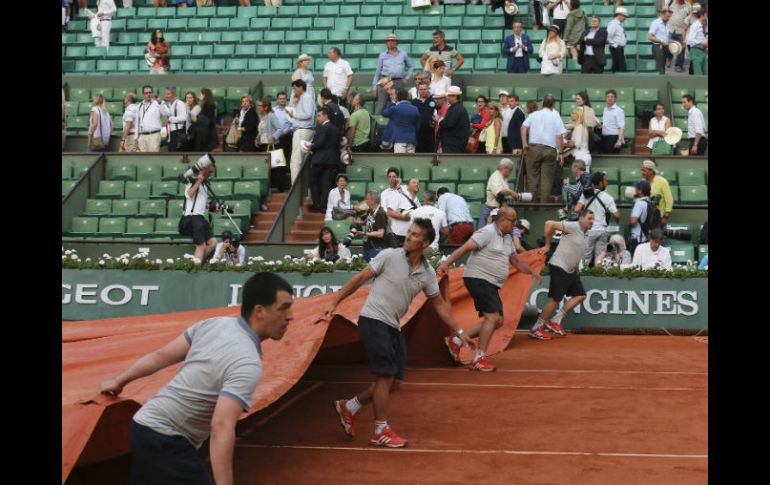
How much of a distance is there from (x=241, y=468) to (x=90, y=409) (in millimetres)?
2367

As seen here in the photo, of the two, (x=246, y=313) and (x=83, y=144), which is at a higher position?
(x=83, y=144)

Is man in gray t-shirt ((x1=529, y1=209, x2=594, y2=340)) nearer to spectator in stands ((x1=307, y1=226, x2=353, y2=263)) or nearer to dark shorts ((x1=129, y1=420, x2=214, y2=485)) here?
spectator in stands ((x1=307, y1=226, x2=353, y2=263))

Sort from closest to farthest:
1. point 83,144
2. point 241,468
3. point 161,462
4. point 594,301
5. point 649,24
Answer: point 161,462 → point 241,468 → point 594,301 → point 83,144 → point 649,24

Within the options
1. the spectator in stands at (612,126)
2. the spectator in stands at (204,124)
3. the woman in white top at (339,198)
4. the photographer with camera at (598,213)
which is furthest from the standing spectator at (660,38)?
the spectator in stands at (204,124)

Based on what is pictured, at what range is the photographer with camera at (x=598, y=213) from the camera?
18.8 metres

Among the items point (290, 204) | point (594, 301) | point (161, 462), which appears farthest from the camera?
point (290, 204)

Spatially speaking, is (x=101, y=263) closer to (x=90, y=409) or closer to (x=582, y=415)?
(x=582, y=415)

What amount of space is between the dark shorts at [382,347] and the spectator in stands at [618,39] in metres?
16.9

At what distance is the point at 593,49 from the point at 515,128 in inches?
171

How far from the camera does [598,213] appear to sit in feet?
62.7

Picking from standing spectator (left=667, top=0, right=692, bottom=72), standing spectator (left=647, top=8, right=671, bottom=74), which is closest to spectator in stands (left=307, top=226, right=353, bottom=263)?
standing spectator (left=647, top=8, right=671, bottom=74)

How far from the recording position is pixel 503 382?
45.6 ft

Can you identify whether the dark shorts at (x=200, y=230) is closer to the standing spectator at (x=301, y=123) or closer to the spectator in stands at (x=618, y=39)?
the standing spectator at (x=301, y=123)

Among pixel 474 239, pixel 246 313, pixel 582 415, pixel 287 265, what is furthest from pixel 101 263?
pixel 246 313
